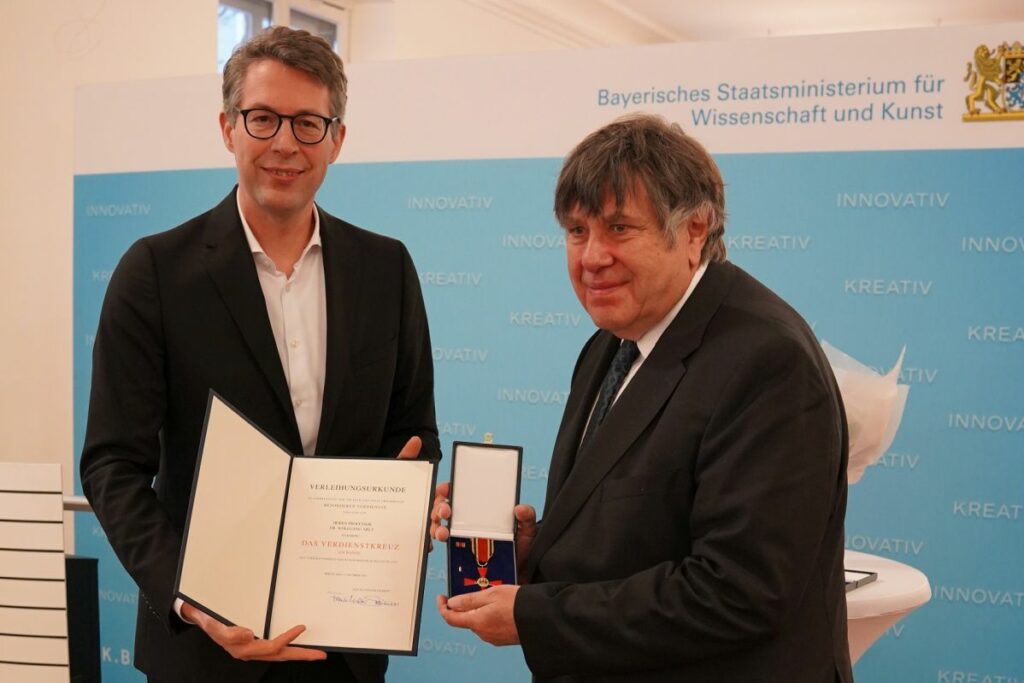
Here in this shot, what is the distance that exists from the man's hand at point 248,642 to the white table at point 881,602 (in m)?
1.24

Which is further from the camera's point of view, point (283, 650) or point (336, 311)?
point (336, 311)

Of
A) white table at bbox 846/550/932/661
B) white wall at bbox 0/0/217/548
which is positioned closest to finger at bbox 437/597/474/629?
white table at bbox 846/550/932/661

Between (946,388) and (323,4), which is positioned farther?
(323,4)

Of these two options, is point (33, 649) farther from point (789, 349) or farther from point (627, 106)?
point (627, 106)

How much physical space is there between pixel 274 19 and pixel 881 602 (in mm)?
5789

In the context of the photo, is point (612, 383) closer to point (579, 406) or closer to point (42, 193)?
point (579, 406)

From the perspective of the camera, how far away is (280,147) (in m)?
1.90

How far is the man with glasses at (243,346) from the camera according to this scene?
1.85m

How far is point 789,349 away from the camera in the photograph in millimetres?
Result: 1462

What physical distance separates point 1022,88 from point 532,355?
178 centimetres

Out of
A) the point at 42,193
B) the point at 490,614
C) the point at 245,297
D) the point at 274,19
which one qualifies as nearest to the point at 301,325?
the point at 245,297

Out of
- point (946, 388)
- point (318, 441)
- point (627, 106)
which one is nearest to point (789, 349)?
point (318, 441)

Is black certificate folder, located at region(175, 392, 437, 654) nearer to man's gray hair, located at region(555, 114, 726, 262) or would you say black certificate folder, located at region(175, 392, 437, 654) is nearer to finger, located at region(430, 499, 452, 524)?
finger, located at region(430, 499, 452, 524)
